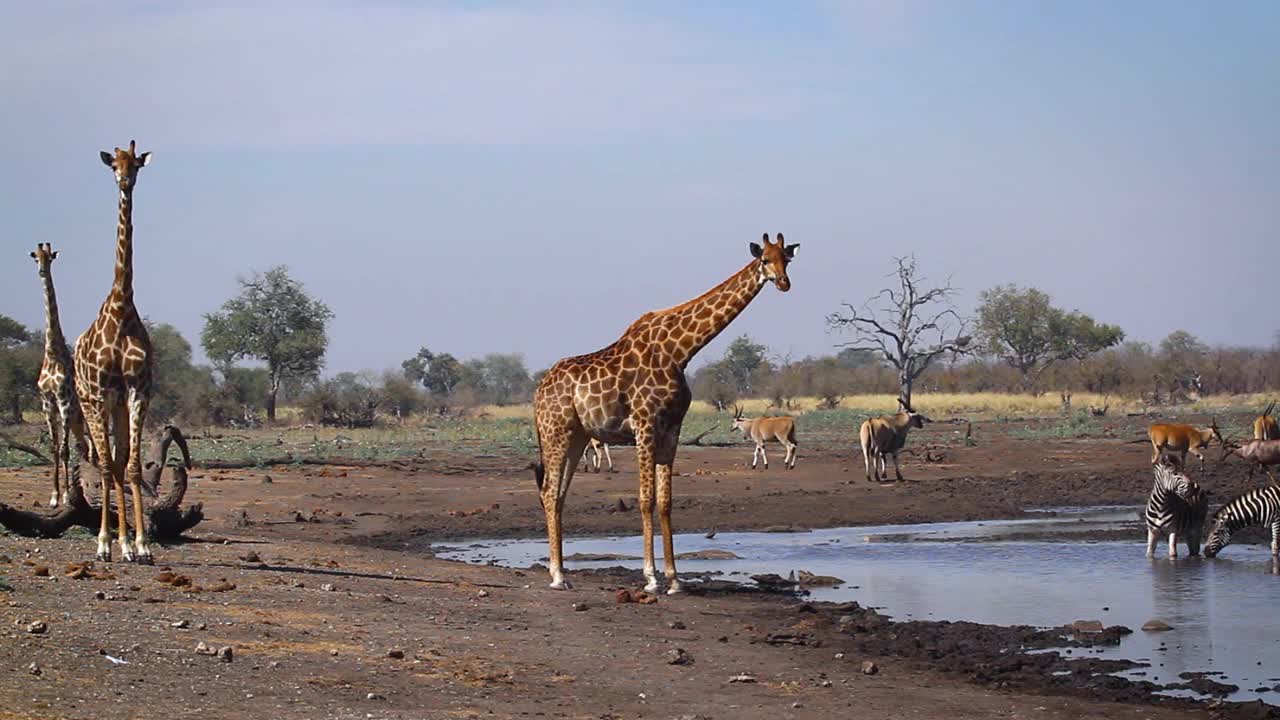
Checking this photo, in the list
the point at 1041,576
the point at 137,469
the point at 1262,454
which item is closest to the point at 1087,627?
the point at 1041,576

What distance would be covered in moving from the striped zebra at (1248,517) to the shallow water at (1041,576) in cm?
24

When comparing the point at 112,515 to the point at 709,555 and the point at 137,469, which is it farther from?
the point at 709,555

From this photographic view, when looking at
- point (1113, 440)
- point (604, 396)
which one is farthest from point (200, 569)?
point (1113, 440)

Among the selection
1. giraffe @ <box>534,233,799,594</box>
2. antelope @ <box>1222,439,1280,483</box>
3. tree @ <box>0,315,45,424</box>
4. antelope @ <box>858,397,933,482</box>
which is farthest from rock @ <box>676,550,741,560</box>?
tree @ <box>0,315,45,424</box>

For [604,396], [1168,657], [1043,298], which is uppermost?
[1043,298]

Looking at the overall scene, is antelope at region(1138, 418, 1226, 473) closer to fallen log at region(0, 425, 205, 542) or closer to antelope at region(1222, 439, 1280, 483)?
antelope at region(1222, 439, 1280, 483)

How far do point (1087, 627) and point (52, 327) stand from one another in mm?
12503

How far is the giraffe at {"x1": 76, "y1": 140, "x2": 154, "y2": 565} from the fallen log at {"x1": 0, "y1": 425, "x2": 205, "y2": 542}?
774mm

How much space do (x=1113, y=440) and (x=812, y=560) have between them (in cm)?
2330

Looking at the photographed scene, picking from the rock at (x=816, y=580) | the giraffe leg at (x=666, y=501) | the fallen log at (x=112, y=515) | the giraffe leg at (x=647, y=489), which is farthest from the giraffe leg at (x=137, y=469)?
the rock at (x=816, y=580)

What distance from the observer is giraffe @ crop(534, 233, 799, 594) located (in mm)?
14422

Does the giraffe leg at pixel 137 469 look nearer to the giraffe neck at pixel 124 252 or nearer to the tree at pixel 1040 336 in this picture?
the giraffe neck at pixel 124 252

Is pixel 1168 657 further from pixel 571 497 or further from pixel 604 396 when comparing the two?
pixel 571 497

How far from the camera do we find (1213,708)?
32.4 ft
